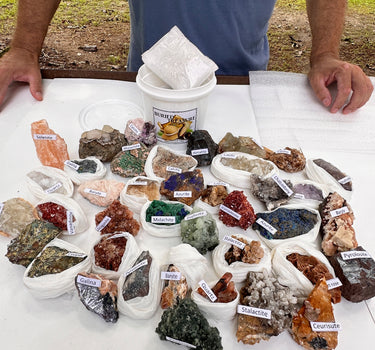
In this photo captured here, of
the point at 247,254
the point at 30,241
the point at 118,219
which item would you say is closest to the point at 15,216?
the point at 30,241

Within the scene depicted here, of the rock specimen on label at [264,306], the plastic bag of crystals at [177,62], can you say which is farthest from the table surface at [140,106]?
the plastic bag of crystals at [177,62]

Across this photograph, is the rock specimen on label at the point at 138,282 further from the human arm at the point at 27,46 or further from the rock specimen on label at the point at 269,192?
the human arm at the point at 27,46

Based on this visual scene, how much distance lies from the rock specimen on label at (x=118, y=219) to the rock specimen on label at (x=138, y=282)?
17cm

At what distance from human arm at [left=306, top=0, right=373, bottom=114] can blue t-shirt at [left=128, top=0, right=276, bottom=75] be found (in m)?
0.33

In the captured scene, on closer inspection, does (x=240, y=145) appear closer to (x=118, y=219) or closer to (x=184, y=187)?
(x=184, y=187)

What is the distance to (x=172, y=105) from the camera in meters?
1.52

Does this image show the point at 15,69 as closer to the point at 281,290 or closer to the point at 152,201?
the point at 152,201

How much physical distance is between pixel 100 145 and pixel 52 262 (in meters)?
0.61

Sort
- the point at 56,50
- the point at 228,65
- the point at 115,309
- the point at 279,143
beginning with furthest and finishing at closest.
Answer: the point at 56,50, the point at 228,65, the point at 279,143, the point at 115,309

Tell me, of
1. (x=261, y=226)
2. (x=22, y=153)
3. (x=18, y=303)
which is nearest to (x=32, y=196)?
(x=22, y=153)

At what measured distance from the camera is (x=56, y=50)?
3.41m

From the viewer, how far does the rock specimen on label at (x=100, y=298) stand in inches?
41.1

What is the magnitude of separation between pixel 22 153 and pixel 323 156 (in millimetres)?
1484

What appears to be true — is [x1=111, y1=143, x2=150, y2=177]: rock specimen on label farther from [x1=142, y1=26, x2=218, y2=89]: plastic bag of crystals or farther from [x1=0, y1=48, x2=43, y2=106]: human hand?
[x1=0, y1=48, x2=43, y2=106]: human hand
